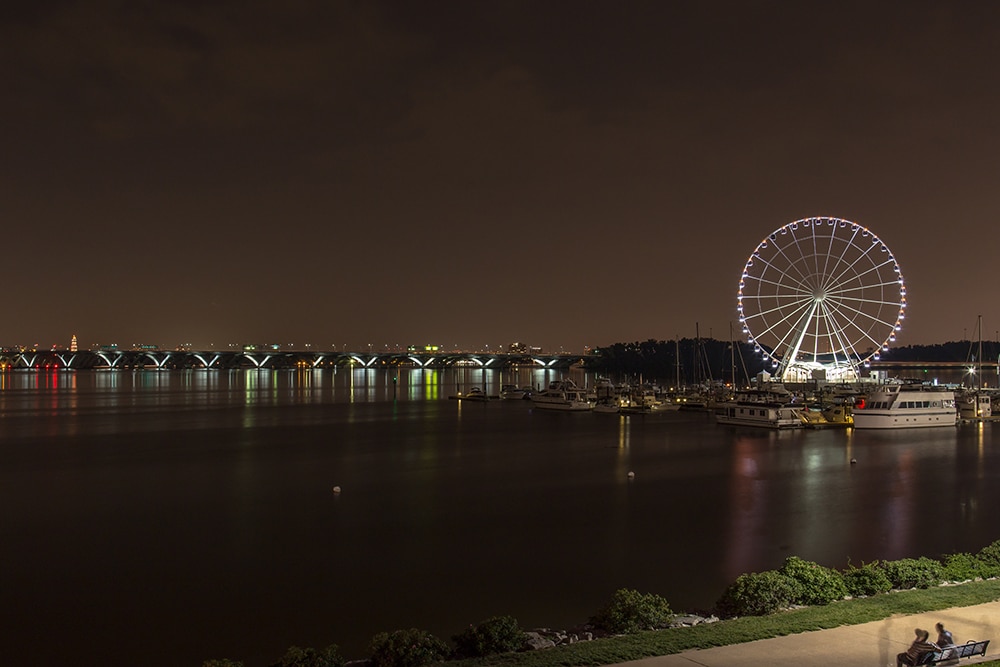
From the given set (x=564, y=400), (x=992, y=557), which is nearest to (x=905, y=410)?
(x=564, y=400)

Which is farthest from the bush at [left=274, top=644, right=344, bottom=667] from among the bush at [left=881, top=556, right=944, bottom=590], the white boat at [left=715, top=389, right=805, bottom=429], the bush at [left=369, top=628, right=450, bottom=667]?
the white boat at [left=715, top=389, right=805, bottom=429]

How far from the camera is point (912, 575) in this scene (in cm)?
1326

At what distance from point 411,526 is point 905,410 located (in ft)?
129

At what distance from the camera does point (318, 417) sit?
68.1 metres

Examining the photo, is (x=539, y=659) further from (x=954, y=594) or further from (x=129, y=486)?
(x=129, y=486)

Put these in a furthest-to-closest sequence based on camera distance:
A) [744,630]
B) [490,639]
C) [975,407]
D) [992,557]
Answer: [975,407] < [992,557] < [490,639] < [744,630]

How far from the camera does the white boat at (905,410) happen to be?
52.3 metres

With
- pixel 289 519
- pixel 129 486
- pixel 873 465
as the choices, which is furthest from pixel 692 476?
pixel 129 486

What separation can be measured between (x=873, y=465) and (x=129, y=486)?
3018cm

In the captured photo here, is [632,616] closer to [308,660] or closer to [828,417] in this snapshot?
[308,660]

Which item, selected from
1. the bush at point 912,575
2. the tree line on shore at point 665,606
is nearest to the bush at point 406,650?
the tree line on shore at point 665,606

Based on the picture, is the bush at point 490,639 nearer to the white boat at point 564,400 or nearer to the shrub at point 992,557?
the shrub at point 992,557

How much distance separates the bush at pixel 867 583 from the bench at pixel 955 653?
324 centimetres

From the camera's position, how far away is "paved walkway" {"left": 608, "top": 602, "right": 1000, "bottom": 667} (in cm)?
946
